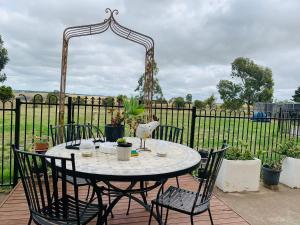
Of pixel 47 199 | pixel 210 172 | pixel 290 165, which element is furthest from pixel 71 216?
pixel 290 165

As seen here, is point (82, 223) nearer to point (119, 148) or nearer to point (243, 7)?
point (119, 148)

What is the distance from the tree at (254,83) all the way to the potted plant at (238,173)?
23.4 m

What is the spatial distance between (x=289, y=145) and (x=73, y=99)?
3.59m

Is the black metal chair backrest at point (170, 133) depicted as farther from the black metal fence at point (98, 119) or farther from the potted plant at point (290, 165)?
the potted plant at point (290, 165)

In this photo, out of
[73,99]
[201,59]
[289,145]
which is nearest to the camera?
[73,99]

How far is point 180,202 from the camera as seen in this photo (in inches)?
86.4

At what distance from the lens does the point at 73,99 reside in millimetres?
4105

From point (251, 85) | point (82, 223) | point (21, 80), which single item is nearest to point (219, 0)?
point (82, 223)

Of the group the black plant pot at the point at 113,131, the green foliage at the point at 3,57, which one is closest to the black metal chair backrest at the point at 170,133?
the black plant pot at the point at 113,131

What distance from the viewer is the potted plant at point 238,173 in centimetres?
389

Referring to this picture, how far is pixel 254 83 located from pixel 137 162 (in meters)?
27.0

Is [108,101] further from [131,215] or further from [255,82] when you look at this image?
[255,82]

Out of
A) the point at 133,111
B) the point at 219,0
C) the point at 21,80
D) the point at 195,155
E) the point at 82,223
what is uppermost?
the point at 219,0

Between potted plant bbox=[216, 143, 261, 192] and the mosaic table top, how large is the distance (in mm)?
1433
